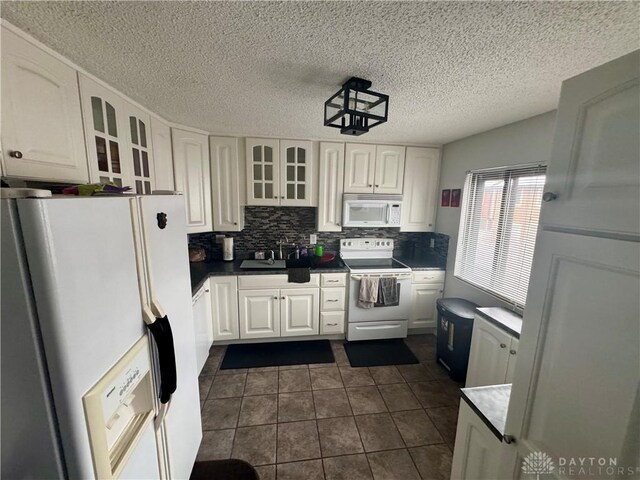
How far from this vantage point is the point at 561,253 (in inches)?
28.9

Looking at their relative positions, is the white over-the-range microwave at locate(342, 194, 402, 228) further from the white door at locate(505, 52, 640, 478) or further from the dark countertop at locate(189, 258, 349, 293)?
the white door at locate(505, 52, 640, 478)

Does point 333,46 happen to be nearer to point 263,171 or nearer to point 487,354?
point 263,171

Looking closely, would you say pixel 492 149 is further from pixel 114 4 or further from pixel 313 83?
pixel 114 4

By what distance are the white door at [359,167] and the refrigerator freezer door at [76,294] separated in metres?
2.46

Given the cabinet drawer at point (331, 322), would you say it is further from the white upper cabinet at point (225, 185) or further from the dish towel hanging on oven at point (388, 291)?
the white upper cabinet at point (225, 185)

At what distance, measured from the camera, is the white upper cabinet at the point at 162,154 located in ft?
6.91

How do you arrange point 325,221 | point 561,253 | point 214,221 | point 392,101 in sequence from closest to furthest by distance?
point 561,253, point 392,101, point 214,221, point 325,221

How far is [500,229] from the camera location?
7.51ft

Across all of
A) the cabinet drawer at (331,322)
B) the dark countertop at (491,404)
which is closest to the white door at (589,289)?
the dark countertop at (491,404)

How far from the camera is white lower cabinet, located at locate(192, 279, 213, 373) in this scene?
2.20 metres

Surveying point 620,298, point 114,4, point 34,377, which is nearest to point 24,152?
point 114,4

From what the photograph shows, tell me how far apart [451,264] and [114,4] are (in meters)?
3.18

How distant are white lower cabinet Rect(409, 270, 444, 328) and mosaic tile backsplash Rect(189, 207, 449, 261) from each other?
324mm

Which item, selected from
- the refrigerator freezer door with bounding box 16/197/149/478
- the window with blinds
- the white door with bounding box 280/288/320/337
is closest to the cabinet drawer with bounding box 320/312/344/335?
the white door with bounding box 280/288/320/337
